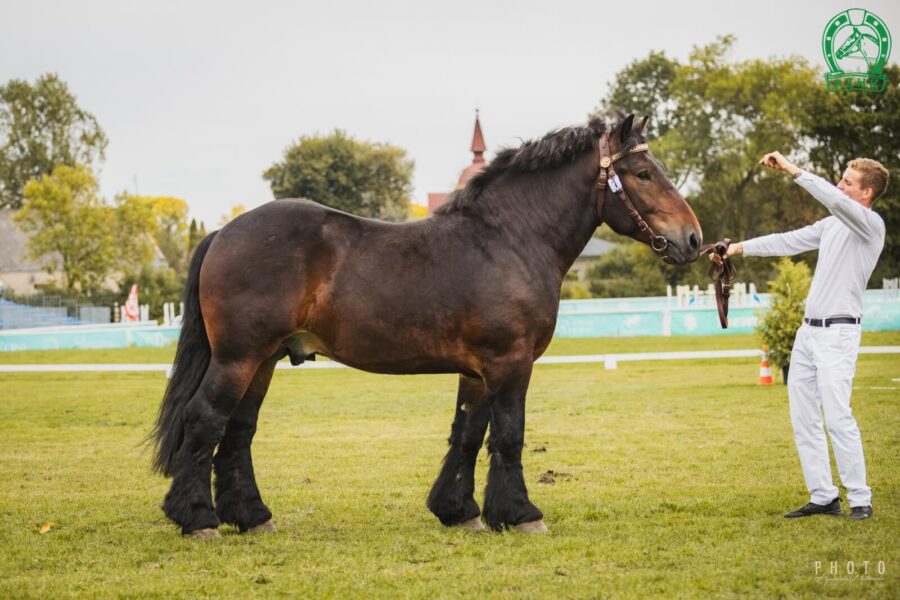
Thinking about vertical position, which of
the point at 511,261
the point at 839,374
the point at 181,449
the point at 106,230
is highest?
the point at 106,230

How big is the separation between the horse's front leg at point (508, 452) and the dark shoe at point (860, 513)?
2100mm

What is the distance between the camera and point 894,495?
6922 mm

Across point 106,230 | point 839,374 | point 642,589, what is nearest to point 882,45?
point 839,374

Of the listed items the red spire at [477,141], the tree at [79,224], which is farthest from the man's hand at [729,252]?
the red spire at [477,141]

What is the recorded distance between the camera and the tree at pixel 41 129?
6794cm

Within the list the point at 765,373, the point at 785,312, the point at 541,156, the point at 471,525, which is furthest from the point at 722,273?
the point at 765,373

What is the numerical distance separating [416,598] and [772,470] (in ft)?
16.2

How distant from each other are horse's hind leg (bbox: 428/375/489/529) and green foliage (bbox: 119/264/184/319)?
44802 millimetres

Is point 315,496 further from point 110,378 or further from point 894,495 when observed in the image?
point 110,378

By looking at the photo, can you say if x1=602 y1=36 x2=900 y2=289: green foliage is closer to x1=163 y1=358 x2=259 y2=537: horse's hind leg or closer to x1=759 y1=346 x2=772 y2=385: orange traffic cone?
x1=759 y1=346 x2=772 y2=385: orange traffic cone

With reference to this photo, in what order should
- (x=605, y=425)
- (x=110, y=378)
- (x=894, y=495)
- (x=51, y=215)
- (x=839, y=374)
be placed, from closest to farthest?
1. (x=839, y=374)
2. (x=894, y=495)
3. (x=605, y=425)
4. (x=110, y=378)
5. (x=51, y=215)

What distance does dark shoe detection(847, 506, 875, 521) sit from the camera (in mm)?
6090

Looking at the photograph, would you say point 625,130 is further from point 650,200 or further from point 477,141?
point 477,141

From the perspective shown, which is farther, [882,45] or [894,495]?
[882,45]
